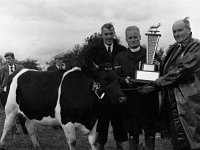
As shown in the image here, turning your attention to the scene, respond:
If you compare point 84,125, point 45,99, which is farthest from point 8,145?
point 84,125

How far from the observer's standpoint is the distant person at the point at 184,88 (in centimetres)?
489

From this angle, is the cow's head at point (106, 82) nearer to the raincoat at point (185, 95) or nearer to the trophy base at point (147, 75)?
the trophy base at point (147, 75)

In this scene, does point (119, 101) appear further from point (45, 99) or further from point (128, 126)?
point (45, 99)

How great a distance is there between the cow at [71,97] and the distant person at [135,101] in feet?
0.83

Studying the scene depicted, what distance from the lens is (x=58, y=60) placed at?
33.1ft

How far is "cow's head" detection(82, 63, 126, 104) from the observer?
5.69 m

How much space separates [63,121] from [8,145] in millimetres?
2661

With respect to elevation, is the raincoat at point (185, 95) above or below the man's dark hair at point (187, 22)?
below

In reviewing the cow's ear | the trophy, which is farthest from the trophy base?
the cow's ear

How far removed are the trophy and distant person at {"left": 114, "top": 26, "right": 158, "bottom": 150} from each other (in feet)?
0.60

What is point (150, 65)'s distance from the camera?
18.1 feet

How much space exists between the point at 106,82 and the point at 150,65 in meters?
0.89

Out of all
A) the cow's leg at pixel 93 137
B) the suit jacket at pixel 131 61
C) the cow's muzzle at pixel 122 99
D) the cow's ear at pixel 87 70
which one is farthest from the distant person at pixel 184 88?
the cow's leg at pixel 93 137

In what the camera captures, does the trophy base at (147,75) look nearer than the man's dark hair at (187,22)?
No
